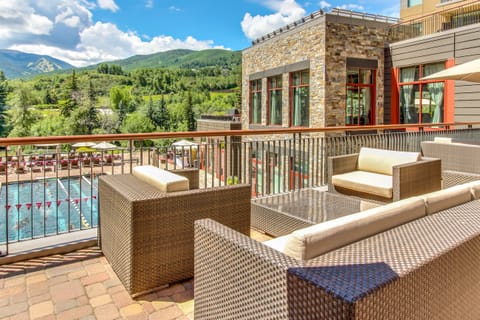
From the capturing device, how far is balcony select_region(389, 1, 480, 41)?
12.4 meters

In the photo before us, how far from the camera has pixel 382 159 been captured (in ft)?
15.7

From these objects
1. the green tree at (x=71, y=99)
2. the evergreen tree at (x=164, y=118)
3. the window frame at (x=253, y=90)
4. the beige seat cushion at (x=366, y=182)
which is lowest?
the beige seat cushion at (x=366, y=182)

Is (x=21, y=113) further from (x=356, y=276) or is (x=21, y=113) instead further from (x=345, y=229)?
(x=356, y=276)

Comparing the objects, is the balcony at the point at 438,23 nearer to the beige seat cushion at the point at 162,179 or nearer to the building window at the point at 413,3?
the building window at the point at 413,3

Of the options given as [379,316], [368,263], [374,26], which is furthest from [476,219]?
[374,26]

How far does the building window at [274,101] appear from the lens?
14688 millimetres

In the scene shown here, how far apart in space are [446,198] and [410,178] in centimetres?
226

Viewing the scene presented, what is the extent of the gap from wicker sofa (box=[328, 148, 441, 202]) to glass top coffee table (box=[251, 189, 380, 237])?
615 millimetres

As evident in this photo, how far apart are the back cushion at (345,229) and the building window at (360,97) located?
11144mm

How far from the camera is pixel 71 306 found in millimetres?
2291

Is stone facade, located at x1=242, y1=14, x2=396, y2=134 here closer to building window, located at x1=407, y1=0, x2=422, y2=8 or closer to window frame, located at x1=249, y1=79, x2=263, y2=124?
window frame, located at x1=249, y1=79, x2=263, y2=124

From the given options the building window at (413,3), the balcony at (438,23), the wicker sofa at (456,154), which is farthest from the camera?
the building window at (413,3)

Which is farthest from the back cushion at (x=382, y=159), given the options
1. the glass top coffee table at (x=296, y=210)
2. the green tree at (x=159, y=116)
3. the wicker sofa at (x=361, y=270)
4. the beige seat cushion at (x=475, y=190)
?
the green tree at (x=159, y=116)

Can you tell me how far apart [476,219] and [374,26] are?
12.3 meters
